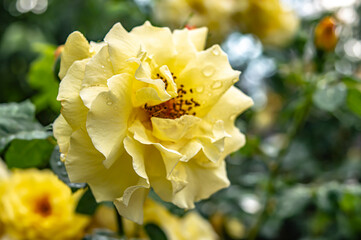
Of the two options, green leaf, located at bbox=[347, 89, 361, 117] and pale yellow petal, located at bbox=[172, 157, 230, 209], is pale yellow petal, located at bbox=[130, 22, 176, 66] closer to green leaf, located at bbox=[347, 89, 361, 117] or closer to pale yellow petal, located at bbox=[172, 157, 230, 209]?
pale yellow petal, located at bbox=[172, 157, 230, 209]

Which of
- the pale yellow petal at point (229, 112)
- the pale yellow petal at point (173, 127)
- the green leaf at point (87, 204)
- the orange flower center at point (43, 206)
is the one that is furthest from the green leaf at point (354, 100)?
the orange flower center at point (43, 206)

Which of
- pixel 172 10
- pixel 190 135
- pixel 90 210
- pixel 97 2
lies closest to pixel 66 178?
pixel 90 210

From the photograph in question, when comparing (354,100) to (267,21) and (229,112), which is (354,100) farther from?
(267,21)

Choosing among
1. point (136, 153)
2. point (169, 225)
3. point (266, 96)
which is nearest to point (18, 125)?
point (136, 153)

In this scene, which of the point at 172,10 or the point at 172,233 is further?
the point at 172,10

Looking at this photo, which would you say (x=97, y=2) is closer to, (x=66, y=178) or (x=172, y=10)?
(x=172, y=10)

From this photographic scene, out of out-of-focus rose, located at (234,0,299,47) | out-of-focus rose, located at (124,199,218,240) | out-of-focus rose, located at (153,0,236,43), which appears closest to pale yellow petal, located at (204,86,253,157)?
out-of-focus rose, located at (124,199,218,240)
